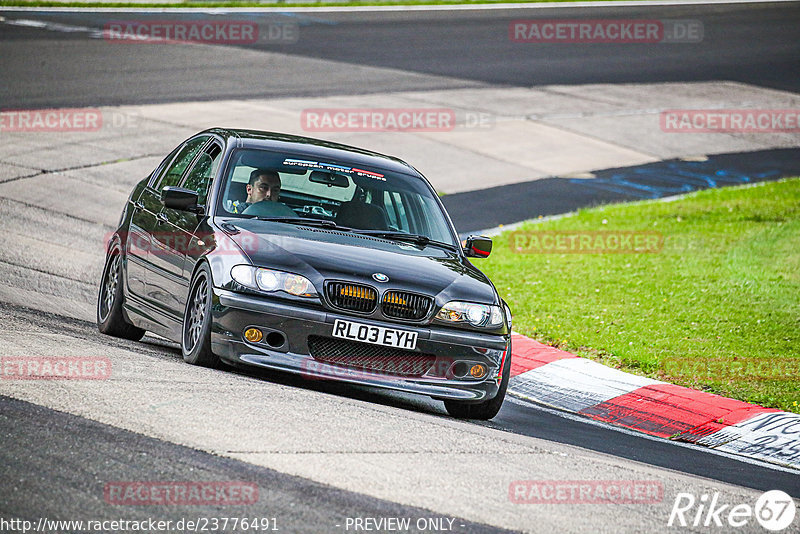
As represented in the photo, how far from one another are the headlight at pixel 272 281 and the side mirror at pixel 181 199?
99 cm

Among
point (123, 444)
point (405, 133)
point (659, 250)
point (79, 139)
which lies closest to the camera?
point (123, 444)

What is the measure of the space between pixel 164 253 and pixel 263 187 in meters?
0.84

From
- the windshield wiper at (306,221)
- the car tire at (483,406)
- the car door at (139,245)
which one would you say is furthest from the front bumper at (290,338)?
the car door at (139,245)

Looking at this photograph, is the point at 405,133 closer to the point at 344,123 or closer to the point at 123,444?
the point at 344,123

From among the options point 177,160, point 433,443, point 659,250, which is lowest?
point 659,250

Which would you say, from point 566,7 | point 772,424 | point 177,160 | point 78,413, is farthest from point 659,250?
point 566,7

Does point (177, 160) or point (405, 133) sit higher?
point (177, 160)

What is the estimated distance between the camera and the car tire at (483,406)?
778 cm

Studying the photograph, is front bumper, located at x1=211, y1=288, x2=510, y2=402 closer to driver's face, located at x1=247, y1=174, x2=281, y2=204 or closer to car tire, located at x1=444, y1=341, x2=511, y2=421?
car tire, located at x1=444, y1=341, x2=511, y2=421

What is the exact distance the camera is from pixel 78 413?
5840 mm

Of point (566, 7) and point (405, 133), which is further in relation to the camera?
point (566, 7)

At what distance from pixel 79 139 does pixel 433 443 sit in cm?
1308

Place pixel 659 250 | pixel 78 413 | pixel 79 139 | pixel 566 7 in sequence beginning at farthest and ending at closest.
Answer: pixel 566 7, pixel 79 139, pixel 659 250, pixel 78 413

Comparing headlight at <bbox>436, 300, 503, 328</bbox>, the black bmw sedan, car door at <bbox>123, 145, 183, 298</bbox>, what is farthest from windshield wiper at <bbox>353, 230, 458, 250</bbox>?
car door at <bbox>123, 145, 183, 298</bbox>
